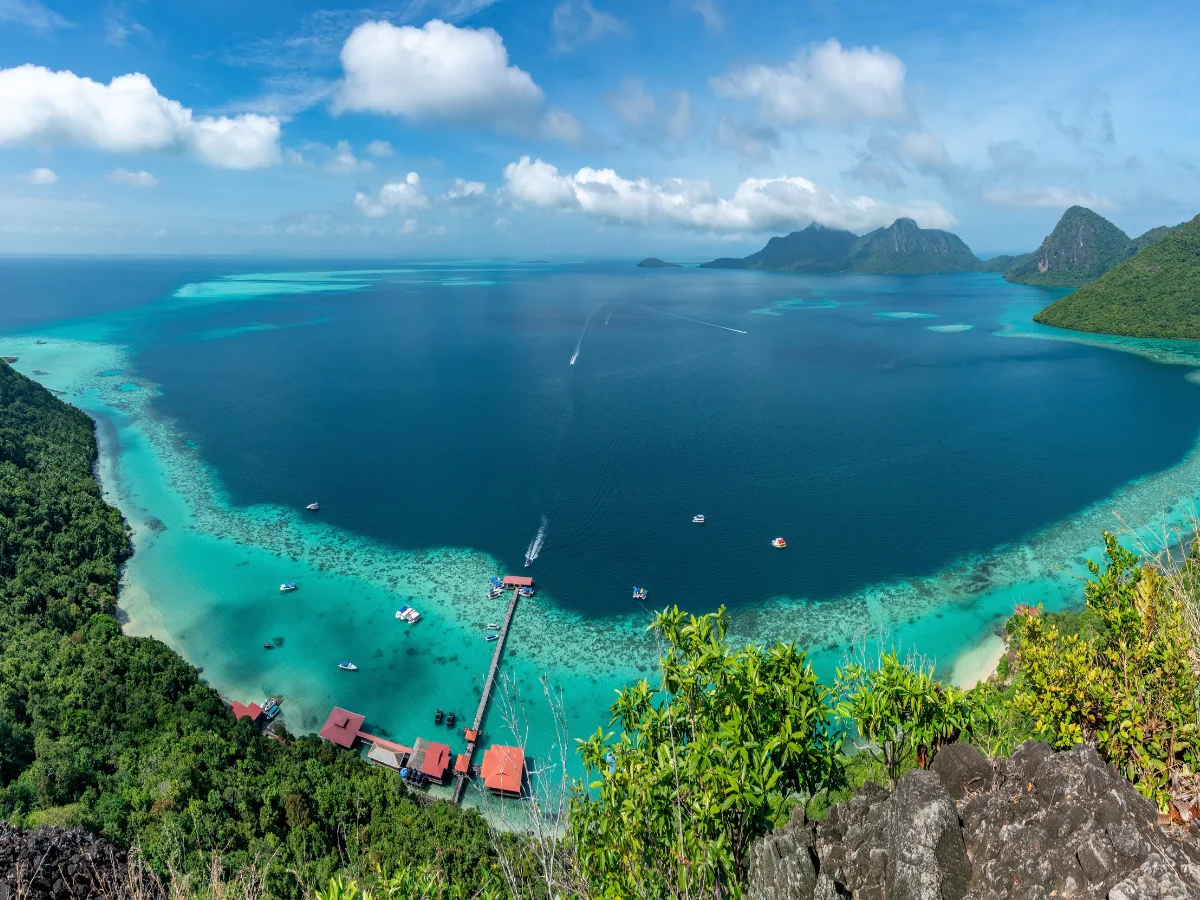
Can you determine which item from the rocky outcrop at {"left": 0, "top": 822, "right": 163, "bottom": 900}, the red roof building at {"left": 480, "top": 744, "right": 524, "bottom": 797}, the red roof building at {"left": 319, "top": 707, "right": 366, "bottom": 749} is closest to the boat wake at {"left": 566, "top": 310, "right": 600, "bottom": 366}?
the red roof building at {"left": 319, "top": 707, "right": 366, "bottom": 749}

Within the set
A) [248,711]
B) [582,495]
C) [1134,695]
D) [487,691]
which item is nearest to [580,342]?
[582,495]

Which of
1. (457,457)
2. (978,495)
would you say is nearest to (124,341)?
(457,457)

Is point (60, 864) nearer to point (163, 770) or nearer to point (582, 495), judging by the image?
point (163, 770)

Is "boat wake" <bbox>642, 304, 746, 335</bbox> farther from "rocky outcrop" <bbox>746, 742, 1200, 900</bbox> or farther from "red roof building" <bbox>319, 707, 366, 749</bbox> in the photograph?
"rocky outcrop" <bbox>746, 742, 1200, 900</bbox>

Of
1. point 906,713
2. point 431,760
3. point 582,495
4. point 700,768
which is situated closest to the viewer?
point 700,768

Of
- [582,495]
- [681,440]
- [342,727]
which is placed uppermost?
[681,440]

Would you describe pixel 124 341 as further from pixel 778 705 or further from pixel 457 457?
pixel 778 705
